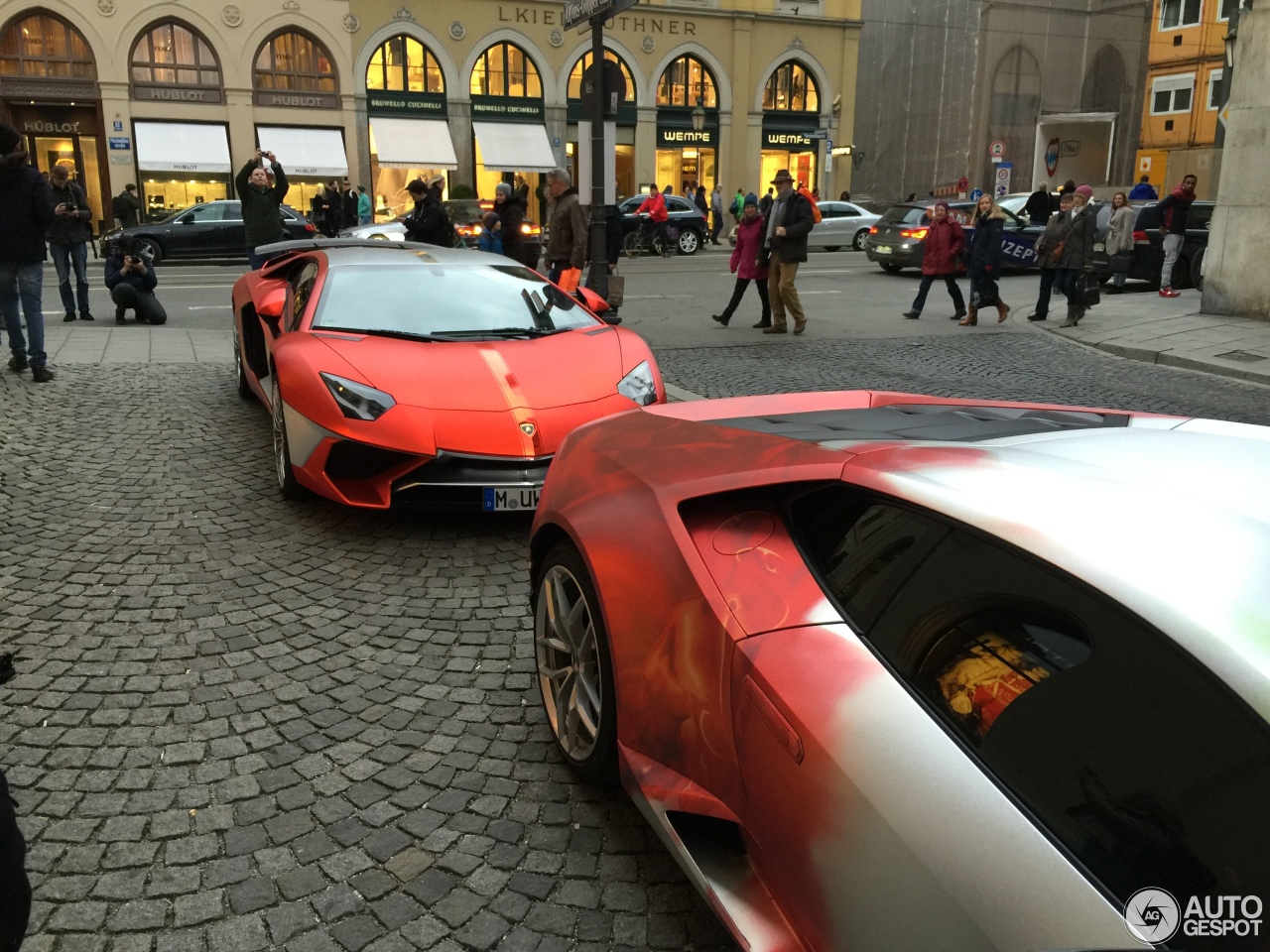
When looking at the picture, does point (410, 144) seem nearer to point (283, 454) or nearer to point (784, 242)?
point (784, 242)

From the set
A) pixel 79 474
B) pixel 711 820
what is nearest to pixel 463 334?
pixel 79 474

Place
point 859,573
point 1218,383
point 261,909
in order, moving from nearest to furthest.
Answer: point 859,573 → point 261,909 → point 1218,383

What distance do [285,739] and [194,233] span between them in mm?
22023

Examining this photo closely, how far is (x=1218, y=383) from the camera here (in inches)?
378

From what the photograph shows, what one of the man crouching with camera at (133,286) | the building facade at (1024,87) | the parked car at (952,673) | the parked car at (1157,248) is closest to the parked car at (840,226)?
the parked car at (1157,248)

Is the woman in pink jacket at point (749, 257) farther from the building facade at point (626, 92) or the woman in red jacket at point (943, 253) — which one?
the building facade at point (626, 92)

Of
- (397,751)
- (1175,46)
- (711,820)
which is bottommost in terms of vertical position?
(397,751)

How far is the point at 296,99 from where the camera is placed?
109ft

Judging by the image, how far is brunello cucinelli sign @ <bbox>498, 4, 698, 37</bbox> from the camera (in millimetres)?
35719

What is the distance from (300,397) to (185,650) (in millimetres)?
1577

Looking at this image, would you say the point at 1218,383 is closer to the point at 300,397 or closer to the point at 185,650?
the point at 300,397

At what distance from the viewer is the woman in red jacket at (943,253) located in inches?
526

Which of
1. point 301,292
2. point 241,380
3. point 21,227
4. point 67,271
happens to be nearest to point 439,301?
point 301,292

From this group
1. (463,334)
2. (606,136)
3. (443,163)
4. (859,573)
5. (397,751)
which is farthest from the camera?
(443,163)
